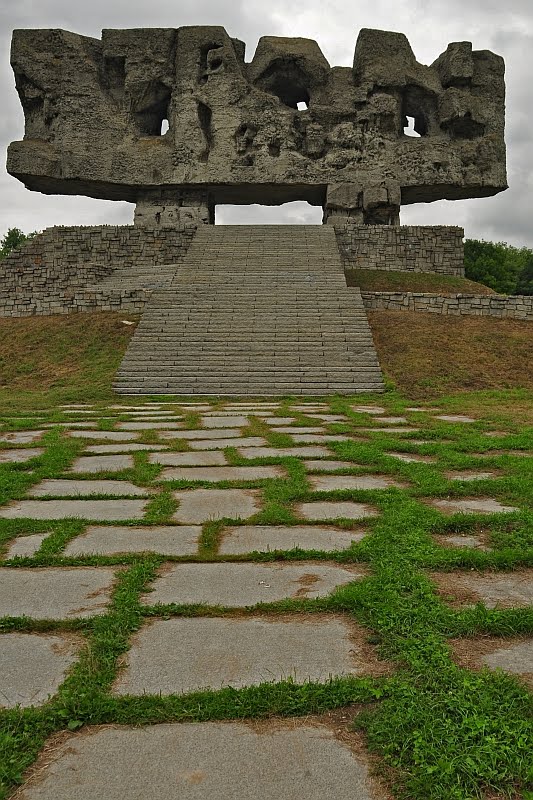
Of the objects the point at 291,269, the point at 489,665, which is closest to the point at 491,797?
the point at 489,665

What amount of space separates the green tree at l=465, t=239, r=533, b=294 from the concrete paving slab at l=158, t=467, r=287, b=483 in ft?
126

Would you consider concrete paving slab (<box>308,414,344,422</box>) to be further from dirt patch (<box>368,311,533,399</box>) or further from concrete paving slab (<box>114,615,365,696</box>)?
concrete paving slab (<box>114,615,365,696</box>)

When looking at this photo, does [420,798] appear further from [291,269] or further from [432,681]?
[291,269]

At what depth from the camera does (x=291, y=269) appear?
1931 centimetres

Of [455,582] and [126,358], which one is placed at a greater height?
[126,358]

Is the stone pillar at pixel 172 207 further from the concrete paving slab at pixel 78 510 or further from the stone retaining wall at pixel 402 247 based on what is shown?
the concrete paving slab at pixel 78 510

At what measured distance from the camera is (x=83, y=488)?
190 inches

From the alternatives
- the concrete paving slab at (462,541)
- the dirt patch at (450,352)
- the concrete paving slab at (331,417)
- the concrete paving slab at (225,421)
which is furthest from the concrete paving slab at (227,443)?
the dirt patch at (450,352)

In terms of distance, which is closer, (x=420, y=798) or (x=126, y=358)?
(x=420, y=798)

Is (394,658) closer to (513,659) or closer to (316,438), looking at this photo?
(513,659)

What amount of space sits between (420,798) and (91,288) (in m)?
19.7

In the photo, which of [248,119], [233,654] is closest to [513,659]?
[233,654]

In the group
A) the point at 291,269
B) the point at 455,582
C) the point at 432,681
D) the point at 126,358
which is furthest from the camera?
the point at 291,269

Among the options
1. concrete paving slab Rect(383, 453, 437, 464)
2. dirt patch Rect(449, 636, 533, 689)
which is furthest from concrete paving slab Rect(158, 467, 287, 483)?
dirt patch Rect(449, 636, 533, 689)
